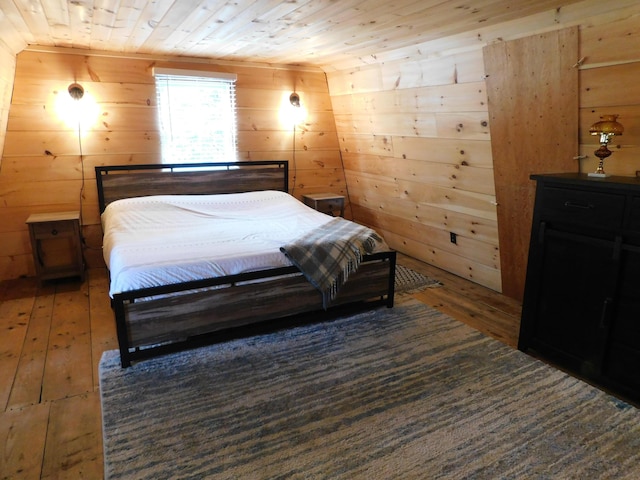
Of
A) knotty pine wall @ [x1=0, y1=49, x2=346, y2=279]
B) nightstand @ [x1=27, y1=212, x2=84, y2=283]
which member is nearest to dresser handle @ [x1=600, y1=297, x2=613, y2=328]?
knotty pine wall @ [x1=0, y1=49, x2=346, y2=279]

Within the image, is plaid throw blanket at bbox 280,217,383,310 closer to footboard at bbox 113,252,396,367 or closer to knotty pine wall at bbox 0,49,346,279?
footboard at bbox 113,252,396,367

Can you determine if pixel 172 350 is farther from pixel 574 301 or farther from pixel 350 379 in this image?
pixel 574 301

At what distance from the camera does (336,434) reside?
1839 mm

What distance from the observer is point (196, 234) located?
3.00 meters

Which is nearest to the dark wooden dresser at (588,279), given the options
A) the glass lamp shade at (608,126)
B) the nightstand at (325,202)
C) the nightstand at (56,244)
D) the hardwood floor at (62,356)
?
the glass lamp shade at (608,126)

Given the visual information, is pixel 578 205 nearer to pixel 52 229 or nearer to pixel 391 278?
pixel 391 278

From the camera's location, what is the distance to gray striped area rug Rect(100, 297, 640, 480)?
5.47 feet

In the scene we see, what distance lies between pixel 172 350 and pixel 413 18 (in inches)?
97.6

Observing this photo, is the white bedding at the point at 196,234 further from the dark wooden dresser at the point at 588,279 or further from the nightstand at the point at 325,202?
the dark wooden dresser at the point at 588,279

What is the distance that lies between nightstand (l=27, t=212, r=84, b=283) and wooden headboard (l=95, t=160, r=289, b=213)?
16.0 inches

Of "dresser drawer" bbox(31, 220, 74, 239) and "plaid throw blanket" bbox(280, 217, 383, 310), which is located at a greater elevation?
"dresser drawer" bbox(31, 220, 74, 239)

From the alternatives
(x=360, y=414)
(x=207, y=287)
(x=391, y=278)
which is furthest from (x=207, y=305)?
(x=391, y=278)

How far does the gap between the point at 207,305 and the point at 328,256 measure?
33.2 inches

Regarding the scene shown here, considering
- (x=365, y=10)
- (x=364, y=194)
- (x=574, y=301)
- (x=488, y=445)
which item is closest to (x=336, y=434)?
(x=488, y=445)
